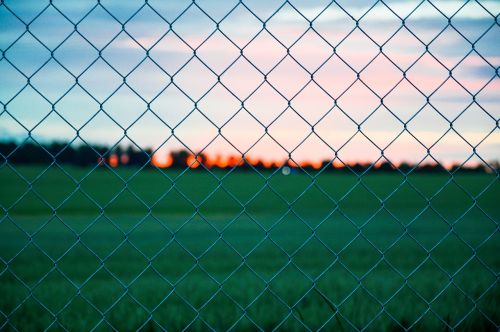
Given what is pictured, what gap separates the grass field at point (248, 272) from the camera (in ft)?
6.80

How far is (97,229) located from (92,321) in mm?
5750

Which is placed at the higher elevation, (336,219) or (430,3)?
(430,3)

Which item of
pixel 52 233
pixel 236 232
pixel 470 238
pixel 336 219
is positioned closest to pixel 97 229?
pixel 52 233

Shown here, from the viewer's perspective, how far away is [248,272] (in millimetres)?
4531

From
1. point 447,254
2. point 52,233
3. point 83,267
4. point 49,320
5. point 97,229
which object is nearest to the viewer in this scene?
point 49,320

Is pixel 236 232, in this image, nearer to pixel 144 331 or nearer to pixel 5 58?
pixel 144 331

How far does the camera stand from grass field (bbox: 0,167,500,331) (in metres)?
2.07

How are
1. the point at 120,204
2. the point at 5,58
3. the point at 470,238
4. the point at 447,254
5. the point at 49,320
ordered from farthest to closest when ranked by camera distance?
the point at 120,204 < the point at 470,238 < the point at 447,254 < the point at 49,320 < the point at 5,58

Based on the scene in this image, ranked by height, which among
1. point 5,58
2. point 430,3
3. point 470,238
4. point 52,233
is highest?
point 430,3

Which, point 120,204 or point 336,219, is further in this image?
point 120,204

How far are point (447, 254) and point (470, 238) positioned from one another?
1.42 metres

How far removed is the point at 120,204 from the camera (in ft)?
46.8

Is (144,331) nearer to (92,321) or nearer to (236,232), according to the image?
(92,321)

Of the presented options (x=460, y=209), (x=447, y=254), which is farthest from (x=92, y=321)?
(x=460, y=209)
